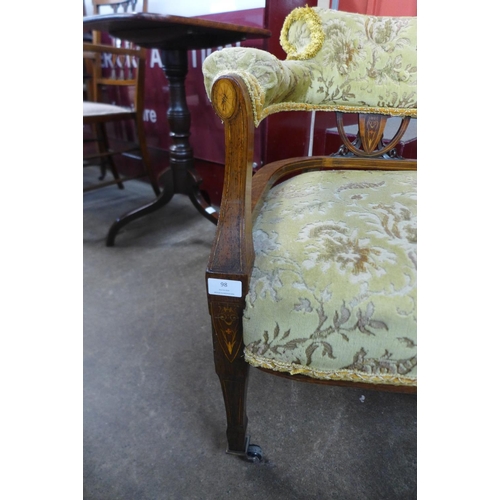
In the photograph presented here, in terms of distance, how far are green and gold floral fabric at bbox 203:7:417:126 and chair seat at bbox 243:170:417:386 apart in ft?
1.46

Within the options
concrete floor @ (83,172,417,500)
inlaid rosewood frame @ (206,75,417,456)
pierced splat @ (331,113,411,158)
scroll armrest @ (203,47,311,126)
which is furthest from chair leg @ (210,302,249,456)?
pierced splat @ (331,113,411,158)

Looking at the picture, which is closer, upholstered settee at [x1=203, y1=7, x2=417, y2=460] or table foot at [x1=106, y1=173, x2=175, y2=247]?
upholstered settee at [x1=203, y1=7, x2=417, y2=460]

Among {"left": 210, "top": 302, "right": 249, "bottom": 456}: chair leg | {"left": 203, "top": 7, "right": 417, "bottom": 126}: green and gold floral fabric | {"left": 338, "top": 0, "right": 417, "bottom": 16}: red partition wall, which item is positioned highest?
{"left": 338, "top": 0, "right": 417, "bottom": 16}: red partition wall

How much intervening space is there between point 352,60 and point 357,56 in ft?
0.06

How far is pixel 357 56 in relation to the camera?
93 cm

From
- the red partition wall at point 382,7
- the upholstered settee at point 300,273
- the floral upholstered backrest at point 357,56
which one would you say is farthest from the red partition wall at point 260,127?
the upholstered settee at point 300,273

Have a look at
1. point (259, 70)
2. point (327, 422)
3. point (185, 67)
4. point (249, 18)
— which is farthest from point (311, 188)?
point (249, 18)

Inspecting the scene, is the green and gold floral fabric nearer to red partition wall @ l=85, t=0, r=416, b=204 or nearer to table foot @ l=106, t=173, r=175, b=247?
red partition wall @ l=85, t=0, r=416, b=204

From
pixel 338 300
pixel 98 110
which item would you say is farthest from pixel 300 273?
pixel 98 110

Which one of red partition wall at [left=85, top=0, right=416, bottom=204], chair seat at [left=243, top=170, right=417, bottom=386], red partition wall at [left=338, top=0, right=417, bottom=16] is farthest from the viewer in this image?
red partition wall at [left=85, top=0, right=416, bottom=204]

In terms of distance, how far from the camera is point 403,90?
3.02ft

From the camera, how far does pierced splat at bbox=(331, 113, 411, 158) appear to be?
97cm

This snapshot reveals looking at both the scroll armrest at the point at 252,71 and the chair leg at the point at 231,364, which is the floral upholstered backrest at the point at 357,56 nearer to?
the scroll armrest at the point at 252,71

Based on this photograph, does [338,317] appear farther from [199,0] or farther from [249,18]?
[199,0]
